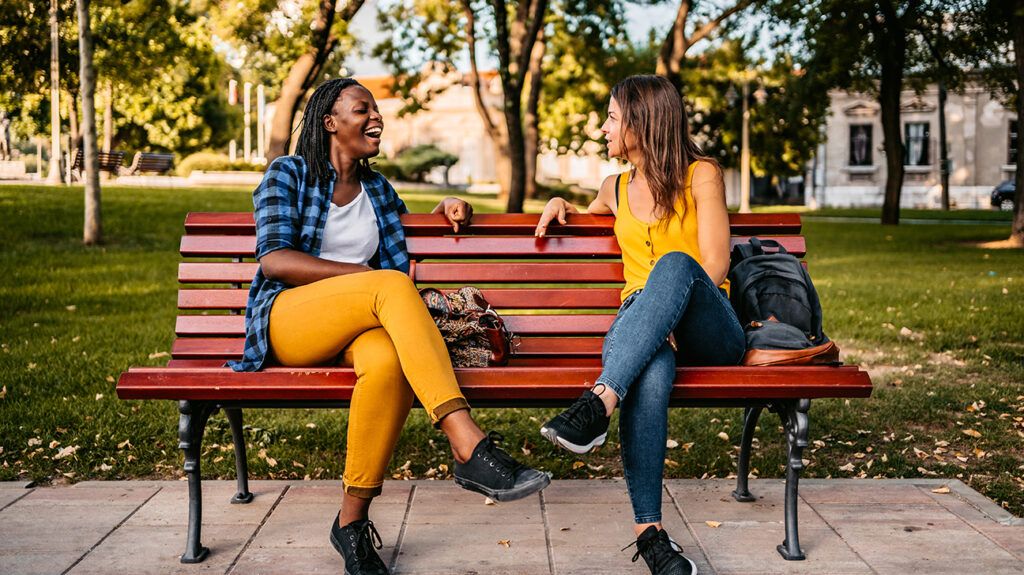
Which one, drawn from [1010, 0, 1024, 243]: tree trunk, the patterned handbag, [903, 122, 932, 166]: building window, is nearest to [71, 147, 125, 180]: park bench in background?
[1010, 0, 1024, 243]: tree trunk

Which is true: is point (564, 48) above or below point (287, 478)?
above

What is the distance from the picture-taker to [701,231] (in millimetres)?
3795

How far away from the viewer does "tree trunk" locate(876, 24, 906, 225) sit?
22469 millimetres

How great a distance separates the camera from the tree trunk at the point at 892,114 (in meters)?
22.5

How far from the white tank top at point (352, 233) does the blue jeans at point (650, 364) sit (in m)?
1.05

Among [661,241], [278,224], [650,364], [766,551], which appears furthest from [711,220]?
[278,224]

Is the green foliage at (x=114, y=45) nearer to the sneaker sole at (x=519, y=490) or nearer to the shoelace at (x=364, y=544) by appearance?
the shoelace at (x=364, y=544)

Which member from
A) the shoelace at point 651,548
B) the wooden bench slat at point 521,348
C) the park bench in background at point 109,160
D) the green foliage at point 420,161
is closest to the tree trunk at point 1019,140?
the wooden bench slat at point 521,348

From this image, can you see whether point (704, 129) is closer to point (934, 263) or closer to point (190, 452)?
point (934, 263)

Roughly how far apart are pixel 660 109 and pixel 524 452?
1.91 meters

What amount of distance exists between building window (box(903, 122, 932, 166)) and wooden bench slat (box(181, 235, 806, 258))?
44043 mm

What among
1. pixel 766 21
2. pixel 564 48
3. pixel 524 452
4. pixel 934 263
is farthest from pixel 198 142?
pixel 524 452

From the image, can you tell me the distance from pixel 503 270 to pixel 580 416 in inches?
46.8

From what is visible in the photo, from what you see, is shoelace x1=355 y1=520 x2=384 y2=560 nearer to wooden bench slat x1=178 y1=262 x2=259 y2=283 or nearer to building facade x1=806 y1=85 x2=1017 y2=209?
wooden bench slat x1=178 y1=262 x2=259 y2=283
